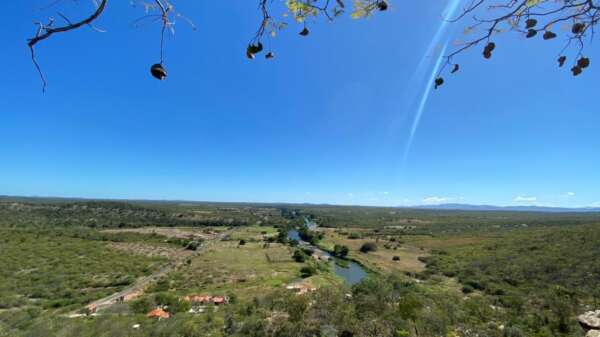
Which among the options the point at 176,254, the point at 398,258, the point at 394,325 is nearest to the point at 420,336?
the point at 394,325

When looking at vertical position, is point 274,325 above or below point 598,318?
below

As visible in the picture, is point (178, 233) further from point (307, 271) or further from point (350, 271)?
point (350, 271)

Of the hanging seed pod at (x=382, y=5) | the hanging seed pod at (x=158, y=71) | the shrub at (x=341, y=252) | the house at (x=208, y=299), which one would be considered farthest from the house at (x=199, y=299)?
the shrub at (x=341, y=252)

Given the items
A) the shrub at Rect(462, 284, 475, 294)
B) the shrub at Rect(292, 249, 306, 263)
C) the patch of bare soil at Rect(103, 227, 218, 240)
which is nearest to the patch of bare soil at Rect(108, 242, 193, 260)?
the patch of bare soil at Rect(103, 227, 218, 240)

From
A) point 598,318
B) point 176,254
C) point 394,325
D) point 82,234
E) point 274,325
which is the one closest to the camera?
point 598,318

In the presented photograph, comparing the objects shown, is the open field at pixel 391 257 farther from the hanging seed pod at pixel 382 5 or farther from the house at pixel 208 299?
the hanging seed pod at pixel 382 5

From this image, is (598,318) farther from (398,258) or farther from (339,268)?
(398,258)
